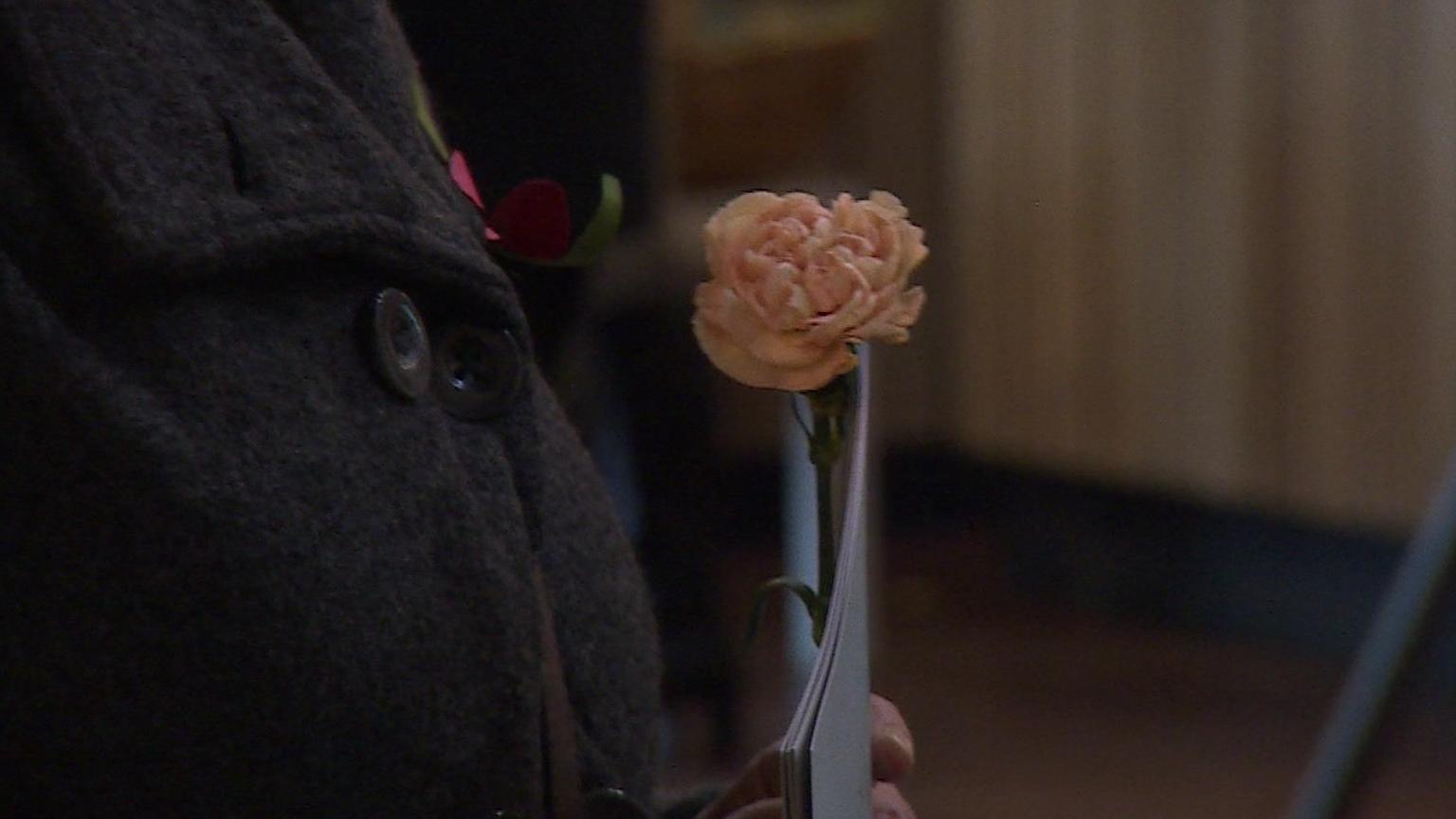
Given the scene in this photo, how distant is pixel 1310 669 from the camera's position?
2.21 metres

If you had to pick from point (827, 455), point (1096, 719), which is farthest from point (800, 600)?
point (1096, 719)

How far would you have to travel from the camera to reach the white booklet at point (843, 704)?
317mm

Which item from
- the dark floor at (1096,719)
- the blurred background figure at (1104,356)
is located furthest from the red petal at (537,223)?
the dark floor at (1096,719)

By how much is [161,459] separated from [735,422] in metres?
2.63

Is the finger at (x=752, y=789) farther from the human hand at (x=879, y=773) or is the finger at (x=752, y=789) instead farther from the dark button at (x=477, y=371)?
the dark button at (x=477, y=371)

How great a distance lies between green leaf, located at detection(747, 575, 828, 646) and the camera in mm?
385

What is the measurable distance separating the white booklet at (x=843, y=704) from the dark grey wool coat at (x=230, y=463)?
5.3 inches

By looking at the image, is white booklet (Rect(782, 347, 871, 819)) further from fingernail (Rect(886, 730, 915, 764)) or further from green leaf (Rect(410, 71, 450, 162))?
green leaf (Rect(410, 71, 450, 162))

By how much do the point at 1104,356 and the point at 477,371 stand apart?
6.80ft

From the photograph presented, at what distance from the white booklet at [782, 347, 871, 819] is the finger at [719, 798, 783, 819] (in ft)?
0.17

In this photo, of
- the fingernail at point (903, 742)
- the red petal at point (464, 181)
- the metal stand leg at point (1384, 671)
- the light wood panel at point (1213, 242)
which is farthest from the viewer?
the light wood panel at point (1213, 242)

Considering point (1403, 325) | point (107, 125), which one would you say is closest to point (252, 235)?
point (107, 125)

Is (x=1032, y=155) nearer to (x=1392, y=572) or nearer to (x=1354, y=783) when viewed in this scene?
(x=1392, y=572)

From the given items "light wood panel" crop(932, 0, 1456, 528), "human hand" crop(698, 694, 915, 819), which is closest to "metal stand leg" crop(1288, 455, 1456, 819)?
"human hand" crop(698, 694, 915, 819)
